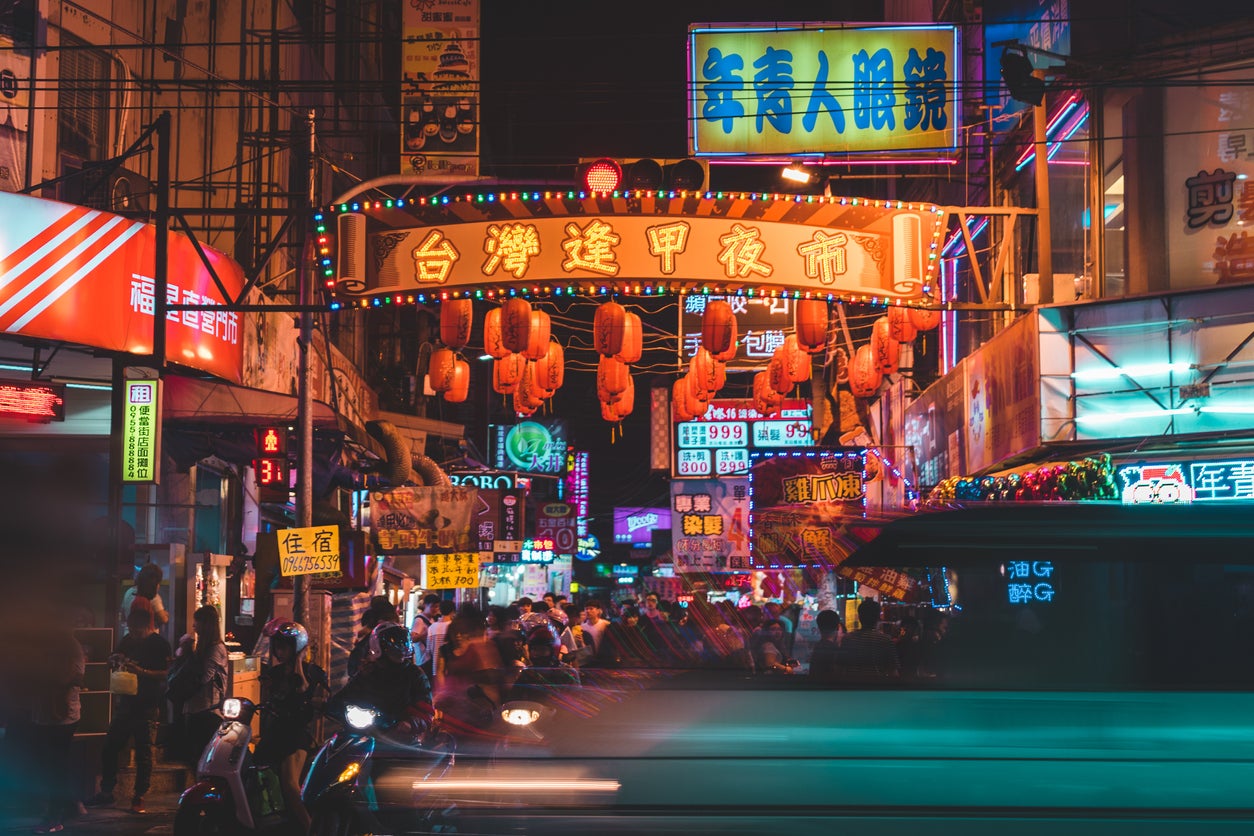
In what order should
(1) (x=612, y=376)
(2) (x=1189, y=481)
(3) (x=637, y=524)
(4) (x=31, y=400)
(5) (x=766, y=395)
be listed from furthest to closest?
(3) (x=637, y=524)
(5) (x=766, y=395)
(1) (x=612, y=376)
(2) (x=1189, y=481)
(4) (x=31, y=400)

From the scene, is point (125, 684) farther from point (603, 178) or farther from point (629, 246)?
point (603, 178)

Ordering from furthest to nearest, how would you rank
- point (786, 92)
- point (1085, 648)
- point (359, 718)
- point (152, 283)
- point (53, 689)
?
point (786, 92)
point (152, 283)
point (53, 689)
point (359, 718)
point (1085, 648)

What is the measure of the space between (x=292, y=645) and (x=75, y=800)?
3810mm

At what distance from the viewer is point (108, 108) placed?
67.1 ft

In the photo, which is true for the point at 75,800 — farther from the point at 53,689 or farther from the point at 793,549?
the point at 793,549

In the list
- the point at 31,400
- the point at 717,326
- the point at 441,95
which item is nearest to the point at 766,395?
the point at 717,326

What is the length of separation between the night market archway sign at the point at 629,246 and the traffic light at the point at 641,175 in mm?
223

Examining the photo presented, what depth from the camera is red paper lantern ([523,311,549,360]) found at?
20109 mm

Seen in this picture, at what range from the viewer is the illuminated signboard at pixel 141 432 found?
16.4m

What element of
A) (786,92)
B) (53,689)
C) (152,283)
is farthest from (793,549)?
(786,92)

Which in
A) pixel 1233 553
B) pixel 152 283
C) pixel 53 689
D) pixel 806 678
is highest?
pixel 152 283

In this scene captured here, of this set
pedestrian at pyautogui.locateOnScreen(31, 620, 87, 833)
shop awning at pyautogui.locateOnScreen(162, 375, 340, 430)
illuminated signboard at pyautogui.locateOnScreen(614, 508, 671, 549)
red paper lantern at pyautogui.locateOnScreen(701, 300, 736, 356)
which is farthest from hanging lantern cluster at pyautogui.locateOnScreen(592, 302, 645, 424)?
illuminated signboard at pyautogui.locateOnScreen(614, 508, 671, 549)

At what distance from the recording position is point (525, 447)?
173ft

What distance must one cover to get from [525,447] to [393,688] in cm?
4335
